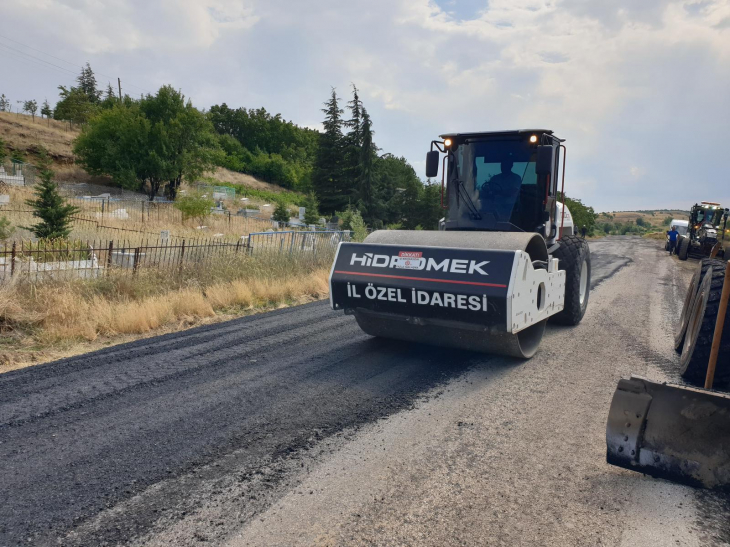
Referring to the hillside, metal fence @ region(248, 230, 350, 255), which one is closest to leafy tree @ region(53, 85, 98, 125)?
the hillside

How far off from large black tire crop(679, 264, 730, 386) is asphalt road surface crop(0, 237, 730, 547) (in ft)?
1.72

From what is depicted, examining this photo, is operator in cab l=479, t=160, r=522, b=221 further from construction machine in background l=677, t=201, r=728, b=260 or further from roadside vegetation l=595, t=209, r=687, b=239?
roadside vegetation l=595, t=209, r=687, b=239

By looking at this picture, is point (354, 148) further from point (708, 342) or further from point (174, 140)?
point (708, 342)

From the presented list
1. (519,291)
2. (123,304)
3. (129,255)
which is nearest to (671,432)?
(519,291)

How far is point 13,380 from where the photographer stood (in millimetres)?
5332

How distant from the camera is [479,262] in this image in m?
5.24

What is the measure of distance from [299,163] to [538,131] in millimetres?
84822

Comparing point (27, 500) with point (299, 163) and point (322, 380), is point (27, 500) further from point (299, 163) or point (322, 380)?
point (299, 163)

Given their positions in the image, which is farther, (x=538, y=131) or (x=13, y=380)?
(x=538, y=131)

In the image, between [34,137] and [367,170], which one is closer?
[367,170]

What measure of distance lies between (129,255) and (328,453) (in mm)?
8351

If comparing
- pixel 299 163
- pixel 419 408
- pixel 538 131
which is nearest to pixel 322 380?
pixel 419 408

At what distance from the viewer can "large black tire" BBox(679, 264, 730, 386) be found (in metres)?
4.45

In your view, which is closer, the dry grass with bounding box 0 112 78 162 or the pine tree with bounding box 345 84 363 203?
the pine tree with bounding box 345 84 363 203
